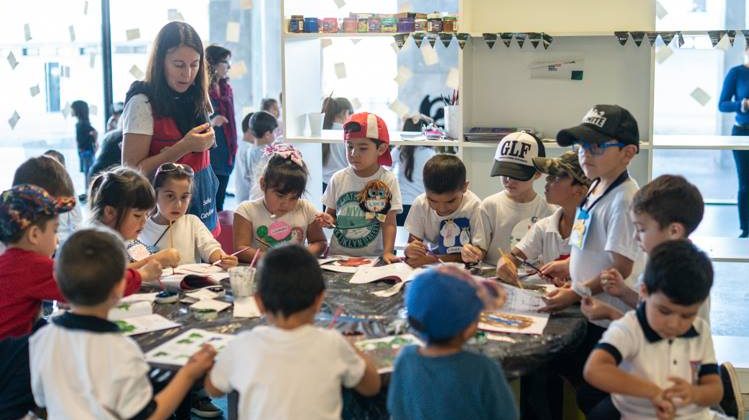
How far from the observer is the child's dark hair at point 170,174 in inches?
135

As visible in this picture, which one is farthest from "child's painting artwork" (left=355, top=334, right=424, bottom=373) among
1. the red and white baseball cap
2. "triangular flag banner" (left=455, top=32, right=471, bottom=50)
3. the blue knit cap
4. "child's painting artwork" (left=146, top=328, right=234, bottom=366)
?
"triangular flag banner" (left=455, top=32, right=471, bottom=50)

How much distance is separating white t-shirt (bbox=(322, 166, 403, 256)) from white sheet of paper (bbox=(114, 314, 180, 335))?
3.98 feet

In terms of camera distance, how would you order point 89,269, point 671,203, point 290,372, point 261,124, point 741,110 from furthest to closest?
point 741,110 → point 261,124 → point 671,203 → point 89,269 → point 290,372

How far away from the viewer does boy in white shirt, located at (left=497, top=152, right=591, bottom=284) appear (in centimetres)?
321

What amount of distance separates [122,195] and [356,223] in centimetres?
103

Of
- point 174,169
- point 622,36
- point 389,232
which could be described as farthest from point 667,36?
point 174,169

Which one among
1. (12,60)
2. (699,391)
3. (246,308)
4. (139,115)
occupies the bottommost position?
(699,391)

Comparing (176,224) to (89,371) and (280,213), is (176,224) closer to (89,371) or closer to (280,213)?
(280,213)

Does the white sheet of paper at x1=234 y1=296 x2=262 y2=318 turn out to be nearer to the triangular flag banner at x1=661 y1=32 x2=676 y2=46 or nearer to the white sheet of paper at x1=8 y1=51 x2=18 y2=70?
the triangular flag banner at x1=661 y1=32 x2=676 y2=46

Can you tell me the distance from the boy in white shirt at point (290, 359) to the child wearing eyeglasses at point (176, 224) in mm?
1269

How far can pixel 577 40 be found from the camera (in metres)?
4.75

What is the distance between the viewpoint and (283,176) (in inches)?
141

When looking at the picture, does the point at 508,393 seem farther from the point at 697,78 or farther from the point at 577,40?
the point at 697,78

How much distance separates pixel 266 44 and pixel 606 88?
5.41m
